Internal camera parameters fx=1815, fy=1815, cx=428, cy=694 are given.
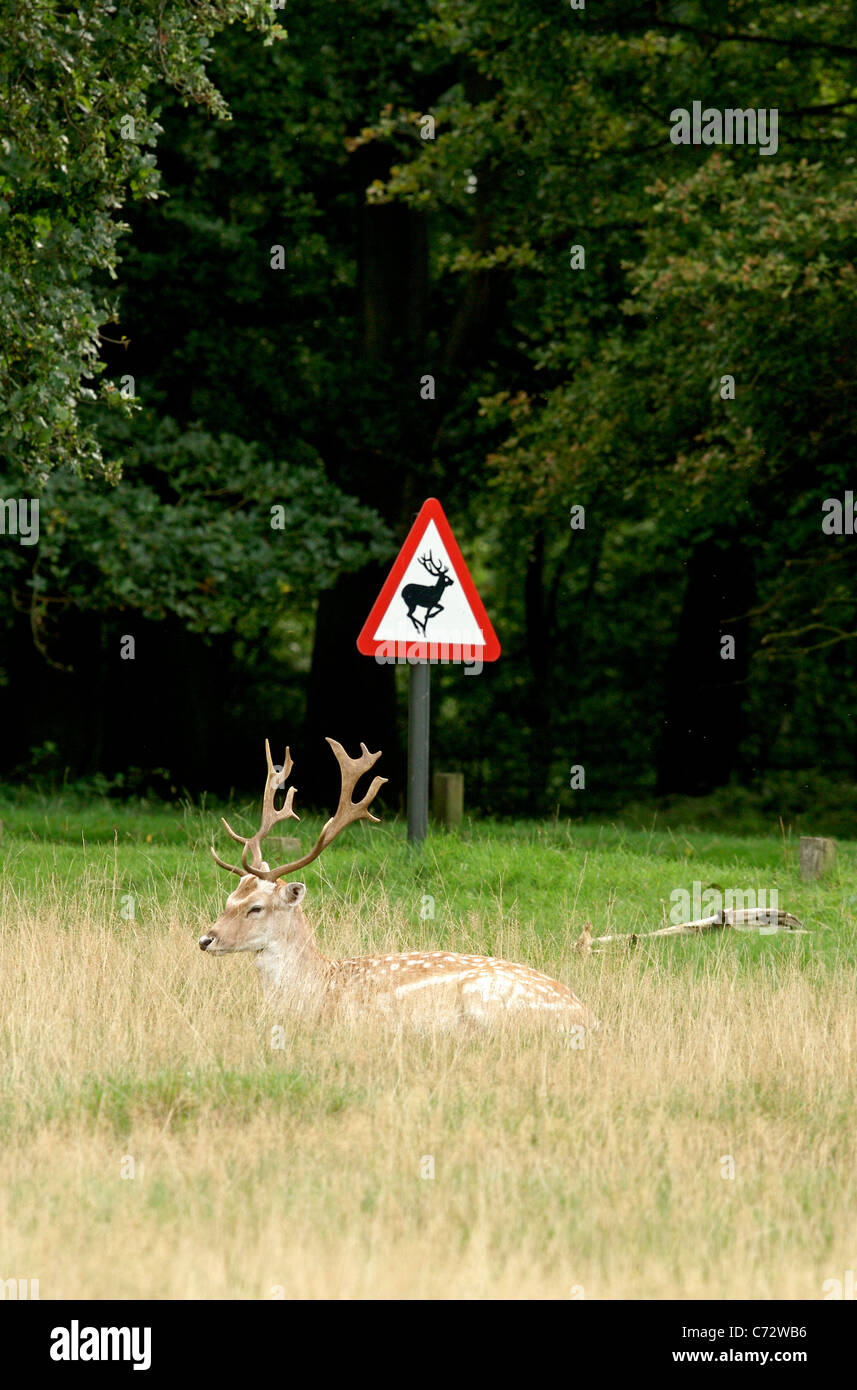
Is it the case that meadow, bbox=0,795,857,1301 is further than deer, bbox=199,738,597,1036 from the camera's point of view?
No

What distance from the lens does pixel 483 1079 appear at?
677 cm

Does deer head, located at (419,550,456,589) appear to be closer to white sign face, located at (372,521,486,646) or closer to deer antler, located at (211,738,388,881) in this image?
white sign face, located at (372,521,486,646)

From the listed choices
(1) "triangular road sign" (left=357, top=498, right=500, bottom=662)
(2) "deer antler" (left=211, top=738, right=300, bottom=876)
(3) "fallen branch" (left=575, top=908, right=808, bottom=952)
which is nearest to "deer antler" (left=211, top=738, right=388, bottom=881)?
(2) "deer antler" (left=211, top=738, right=300, bottom=876)

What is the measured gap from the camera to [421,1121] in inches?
240

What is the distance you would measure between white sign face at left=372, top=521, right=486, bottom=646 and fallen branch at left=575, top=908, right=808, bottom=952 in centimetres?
200

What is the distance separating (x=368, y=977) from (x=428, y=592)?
330 cm

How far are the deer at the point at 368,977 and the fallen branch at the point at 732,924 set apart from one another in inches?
80.6

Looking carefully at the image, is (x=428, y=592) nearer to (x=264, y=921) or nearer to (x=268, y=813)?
(x=268, y=813)

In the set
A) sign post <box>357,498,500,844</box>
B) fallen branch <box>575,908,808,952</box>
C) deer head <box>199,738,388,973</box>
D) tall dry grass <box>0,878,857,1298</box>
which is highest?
sign post <box>357,498,500,844</box>

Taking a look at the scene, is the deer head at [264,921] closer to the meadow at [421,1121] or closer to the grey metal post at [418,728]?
the meadow at [421,1121]

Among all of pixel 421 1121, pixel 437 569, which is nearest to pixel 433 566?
pixel 437 569

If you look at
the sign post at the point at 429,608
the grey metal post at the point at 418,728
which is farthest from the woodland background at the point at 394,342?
the grey metal post at the point at 418,728

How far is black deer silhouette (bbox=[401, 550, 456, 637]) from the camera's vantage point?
35.0 ft
